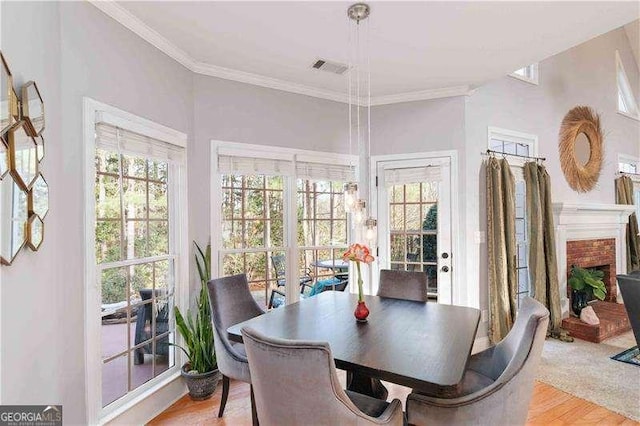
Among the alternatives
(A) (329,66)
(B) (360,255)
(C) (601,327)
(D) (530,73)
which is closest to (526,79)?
(D) (530,73)

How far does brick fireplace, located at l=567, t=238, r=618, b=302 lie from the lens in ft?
14.9

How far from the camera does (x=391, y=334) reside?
6.12ft

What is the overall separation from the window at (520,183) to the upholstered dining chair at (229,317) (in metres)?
3.14

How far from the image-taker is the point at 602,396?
8.67 ft

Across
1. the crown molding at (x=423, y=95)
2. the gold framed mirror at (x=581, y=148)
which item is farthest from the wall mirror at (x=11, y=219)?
the gold framed mirror at (x=581, y=148)

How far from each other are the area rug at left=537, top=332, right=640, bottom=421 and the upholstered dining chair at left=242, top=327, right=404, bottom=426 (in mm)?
2274

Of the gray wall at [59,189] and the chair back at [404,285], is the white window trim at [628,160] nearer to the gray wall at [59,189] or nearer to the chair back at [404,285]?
the chair back at [404,285]

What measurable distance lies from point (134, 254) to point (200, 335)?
0.82 metres

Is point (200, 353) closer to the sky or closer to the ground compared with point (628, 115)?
closer to the ground

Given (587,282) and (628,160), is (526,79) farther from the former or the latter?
(628,160)

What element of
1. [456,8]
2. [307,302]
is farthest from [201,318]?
[456,8]

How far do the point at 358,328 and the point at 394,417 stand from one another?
0.51m

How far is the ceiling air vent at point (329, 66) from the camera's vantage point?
298 centimetres

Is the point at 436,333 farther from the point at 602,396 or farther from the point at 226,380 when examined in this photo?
the point at 602,396
